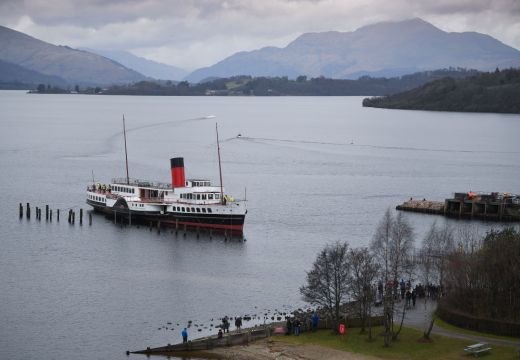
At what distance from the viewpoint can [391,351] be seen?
134 ft

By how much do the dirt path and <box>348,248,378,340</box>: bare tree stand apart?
105 inches

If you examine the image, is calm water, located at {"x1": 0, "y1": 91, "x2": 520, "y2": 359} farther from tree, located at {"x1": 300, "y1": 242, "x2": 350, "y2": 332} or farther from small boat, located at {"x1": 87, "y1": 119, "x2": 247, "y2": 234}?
tree, located at {"x1": 300, "y1": 242, "x2": 350, "y2": 332}

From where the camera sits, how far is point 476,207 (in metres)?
89.5

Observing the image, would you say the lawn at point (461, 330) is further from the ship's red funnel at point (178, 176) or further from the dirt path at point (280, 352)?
the ship's red funnel at point (178, 176)

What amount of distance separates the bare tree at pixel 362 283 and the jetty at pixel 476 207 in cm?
4166

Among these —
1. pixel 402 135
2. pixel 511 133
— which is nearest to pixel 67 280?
pixel 402 135

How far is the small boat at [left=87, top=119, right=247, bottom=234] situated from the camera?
256 ft

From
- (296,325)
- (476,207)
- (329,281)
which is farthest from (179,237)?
(296,325)

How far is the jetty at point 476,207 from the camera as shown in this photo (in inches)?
3450

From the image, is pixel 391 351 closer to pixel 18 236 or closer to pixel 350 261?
pixel 350 261

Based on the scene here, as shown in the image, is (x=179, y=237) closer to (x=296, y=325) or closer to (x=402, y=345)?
(x=296, y=325)

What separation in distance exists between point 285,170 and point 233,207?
157ft

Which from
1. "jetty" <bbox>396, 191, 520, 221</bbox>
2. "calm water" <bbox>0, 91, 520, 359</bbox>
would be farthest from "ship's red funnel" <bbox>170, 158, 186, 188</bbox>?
"jetty" <bbox>396, 191, 520, 221</bbox>

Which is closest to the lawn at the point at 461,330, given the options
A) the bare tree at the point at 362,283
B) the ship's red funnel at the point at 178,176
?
the bare tree at the point at 362,283
